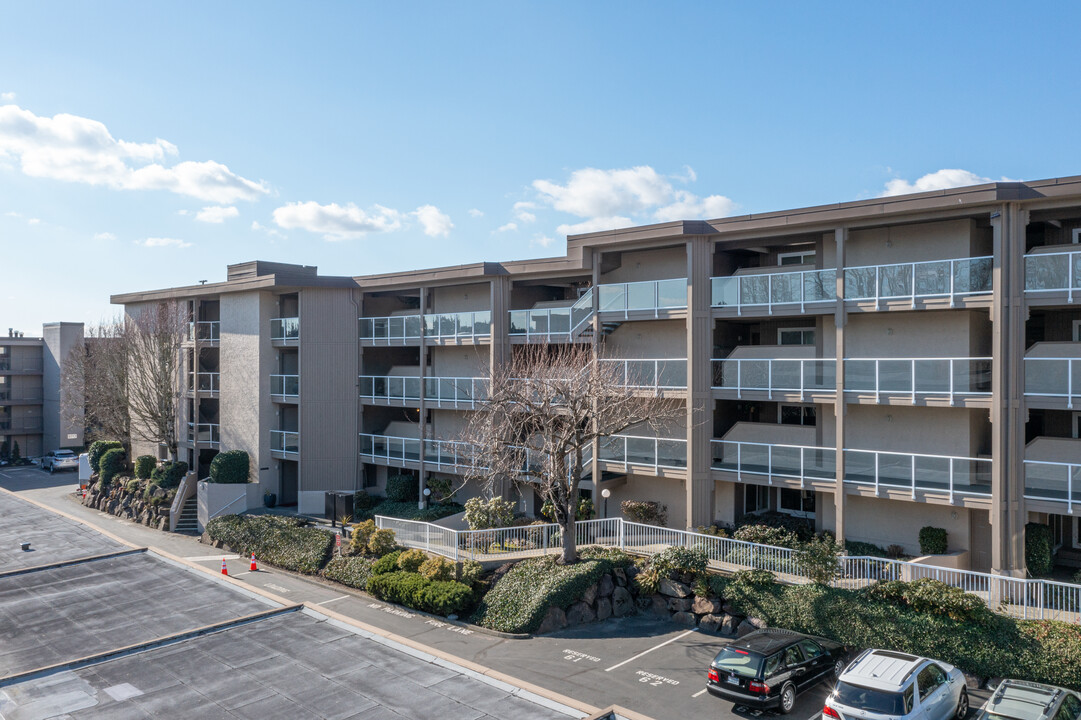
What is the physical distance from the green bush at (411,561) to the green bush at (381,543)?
1666 mm

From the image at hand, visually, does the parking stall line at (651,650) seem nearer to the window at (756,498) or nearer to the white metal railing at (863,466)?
the white metal railing at (863,466)

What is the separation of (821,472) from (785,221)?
25.4ft

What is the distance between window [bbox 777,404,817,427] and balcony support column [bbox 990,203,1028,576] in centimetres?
608

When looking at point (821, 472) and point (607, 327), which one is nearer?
point (821, 472)

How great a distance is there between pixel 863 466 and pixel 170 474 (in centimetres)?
3259

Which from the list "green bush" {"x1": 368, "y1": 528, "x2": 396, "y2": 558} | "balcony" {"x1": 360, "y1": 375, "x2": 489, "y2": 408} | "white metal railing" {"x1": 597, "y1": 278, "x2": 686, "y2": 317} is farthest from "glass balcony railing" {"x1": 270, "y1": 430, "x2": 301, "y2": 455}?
"white metal railing" {"x1": 597, "y1": 278, "x2": 686, "y2": 317}

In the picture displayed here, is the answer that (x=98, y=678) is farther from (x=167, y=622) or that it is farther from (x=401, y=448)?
(x=401, y=448)

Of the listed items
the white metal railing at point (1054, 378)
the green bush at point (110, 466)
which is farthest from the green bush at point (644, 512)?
the green bush at point (110, 466)

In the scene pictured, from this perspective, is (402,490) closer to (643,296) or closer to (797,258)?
(643,296)

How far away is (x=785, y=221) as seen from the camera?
2308cm

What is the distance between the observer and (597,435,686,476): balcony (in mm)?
25484

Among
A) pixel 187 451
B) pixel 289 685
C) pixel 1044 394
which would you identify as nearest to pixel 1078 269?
pixel 1044 394

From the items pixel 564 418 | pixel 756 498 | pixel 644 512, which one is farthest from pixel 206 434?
Answer: pixel 756 498

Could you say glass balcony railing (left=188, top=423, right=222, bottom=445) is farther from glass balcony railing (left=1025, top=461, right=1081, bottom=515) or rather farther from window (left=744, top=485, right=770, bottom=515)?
glass balcony railing (left=1025, top=461, right=1081, bottom=515)
